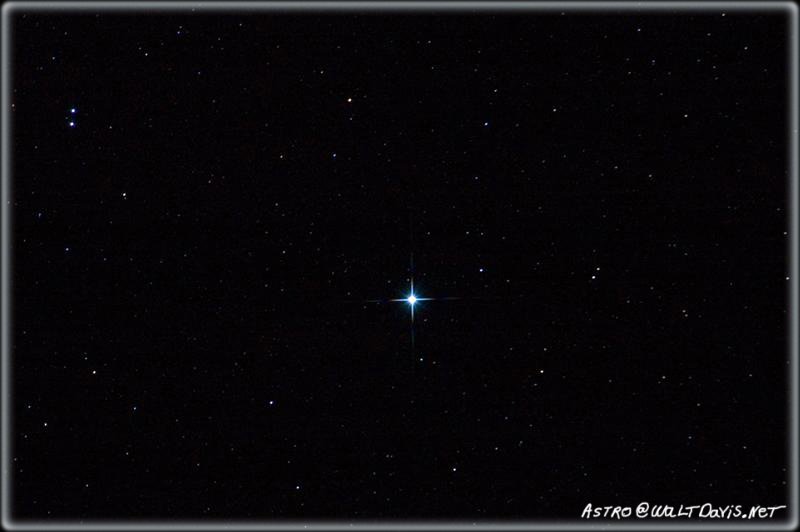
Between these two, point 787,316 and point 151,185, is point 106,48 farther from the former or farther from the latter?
point 787,316

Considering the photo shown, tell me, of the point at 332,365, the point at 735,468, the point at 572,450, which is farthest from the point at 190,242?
the point at 735,468

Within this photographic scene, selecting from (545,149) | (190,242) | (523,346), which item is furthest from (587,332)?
(190,242)

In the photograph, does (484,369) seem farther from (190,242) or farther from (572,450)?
(190,242)

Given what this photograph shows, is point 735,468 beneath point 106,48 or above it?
beneath

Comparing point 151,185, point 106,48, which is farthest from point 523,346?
point 106,48

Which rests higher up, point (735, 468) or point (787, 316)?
point (787, 316)
